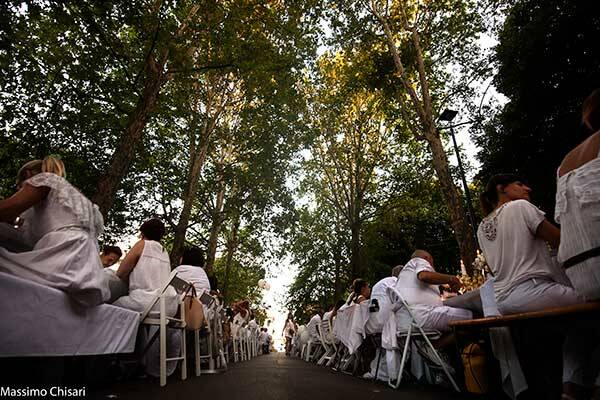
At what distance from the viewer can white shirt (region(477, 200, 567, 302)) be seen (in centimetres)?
235

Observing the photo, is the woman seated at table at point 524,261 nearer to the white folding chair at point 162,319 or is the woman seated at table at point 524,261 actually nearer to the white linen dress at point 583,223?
the white linen dress at point 583,223

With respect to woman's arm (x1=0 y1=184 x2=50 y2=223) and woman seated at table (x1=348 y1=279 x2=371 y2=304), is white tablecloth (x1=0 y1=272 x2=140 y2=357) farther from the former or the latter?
woman seated at table (x1=348 y1=279 x2=371 y2=304)

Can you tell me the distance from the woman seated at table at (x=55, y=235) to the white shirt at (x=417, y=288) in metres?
3.37

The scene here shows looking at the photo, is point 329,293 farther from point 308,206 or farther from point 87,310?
point 87,310

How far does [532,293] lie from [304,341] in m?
13.4

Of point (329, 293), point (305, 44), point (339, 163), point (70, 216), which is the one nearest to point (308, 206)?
point (339, 163)

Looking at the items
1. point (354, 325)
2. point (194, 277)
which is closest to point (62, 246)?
point (194, 277)

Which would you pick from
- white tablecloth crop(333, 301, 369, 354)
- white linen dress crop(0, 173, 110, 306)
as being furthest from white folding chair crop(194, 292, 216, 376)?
white linen dress crop(0, 173, 110, 306)

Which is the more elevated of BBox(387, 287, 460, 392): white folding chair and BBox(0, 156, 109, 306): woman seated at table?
BBox(0, 156, 109, 306): woman seated at table

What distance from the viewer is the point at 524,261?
239 centimetres

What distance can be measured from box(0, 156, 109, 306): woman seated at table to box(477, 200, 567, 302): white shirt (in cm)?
306

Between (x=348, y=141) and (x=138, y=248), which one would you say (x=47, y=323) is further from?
(x=348, y=141)

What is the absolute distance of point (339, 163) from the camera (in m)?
17.5

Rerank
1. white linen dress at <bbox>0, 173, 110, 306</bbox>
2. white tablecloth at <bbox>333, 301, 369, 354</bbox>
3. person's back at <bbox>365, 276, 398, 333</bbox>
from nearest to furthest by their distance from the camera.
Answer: white linen dress at <bbox>0, 173, 110, 306</bbox> → person's back at <bbox>365, 276, 398, 333</bbox> → white tablecloth at <bbox>333, 301, 369, 354</bbox>
